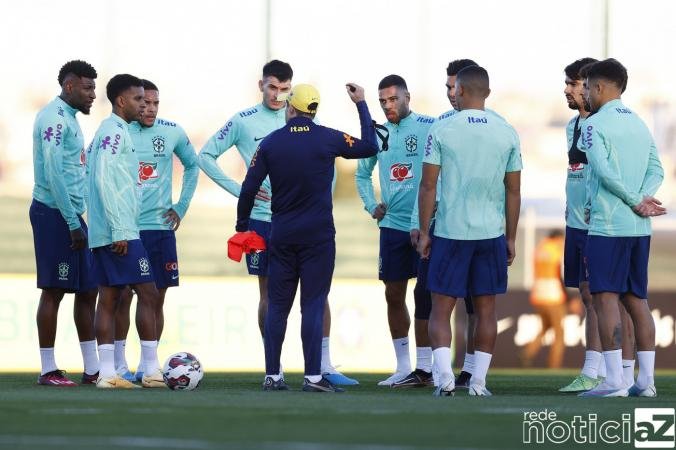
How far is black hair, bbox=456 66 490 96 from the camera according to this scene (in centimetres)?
1036

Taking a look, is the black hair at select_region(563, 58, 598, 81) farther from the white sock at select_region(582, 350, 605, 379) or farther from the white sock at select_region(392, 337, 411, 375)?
the white sock at select_region(392, 337, 411, 375)

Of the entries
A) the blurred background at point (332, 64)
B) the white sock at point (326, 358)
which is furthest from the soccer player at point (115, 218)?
the blurred background at point (332, 64)

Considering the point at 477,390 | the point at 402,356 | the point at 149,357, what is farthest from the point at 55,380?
the point at 477,390

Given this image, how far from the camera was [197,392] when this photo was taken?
10820 mm

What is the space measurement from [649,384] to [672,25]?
14.2m

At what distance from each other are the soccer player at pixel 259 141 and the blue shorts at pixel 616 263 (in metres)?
2.77

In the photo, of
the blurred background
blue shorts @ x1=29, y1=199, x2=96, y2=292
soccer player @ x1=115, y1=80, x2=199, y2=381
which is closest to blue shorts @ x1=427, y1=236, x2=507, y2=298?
blue shorts @ x1=29, y1=199, x2=96, y2=292

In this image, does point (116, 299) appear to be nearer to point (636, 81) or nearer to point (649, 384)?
point (649, 384)

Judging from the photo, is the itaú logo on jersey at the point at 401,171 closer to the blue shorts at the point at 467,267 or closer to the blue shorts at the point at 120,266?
the blue shorts at the point at 467,267

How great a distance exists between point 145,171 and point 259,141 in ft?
3.23

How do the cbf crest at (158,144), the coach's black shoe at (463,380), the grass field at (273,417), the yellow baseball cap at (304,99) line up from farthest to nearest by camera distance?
the cbf crest at (158,144) < the coach's black shoe at (463,380) < the yellow baseball cap at (304,99) < the grass field at (273,417)

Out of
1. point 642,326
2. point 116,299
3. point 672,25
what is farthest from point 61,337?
point 672,25

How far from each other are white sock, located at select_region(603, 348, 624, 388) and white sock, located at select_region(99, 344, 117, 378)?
11.3 feet

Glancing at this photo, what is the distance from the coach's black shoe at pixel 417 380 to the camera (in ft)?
40.1
